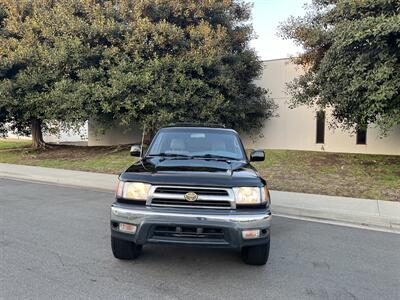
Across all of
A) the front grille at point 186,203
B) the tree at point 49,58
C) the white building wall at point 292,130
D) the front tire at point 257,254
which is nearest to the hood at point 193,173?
the front grille at point 186,203

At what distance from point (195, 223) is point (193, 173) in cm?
63

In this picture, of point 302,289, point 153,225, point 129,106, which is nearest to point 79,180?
point 129,106

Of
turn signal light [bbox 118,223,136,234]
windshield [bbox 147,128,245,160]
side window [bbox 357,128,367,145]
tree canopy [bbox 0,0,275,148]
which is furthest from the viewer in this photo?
side window [bbox 357,128,367,145]

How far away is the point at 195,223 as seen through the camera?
14.4ft

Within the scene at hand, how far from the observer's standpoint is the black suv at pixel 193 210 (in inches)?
175

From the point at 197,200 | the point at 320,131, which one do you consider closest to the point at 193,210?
the point at 197,200

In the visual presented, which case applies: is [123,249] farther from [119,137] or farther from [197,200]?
[119,137]

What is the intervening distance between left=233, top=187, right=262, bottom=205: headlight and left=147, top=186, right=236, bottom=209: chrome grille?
0.07m

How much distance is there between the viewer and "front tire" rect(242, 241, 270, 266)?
16.1ft

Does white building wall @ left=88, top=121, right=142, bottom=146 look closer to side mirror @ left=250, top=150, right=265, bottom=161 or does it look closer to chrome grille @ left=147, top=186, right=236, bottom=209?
side mirror @ left=250, top=150, right=265, bottom=161

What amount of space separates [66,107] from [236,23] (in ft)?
29.3

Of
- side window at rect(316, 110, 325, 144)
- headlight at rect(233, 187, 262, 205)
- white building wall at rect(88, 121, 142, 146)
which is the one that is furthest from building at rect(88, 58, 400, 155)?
headlight at rect(233, 187, 262, 205)

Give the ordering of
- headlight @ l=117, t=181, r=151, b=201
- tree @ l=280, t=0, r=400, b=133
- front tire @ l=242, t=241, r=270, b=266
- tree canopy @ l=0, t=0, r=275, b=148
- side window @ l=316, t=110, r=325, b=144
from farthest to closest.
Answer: side window @ l=316, t=110, r=325, b=144, tree canopy @ l=0, t=0, r=275, b=148, tree @ l=280, t=0, r=400, b=133, front tire @ l=242, t=241, r=270, b=266, headlight @ l=117, t=181, r=151, b=201

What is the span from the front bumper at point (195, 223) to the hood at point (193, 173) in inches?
12.5
